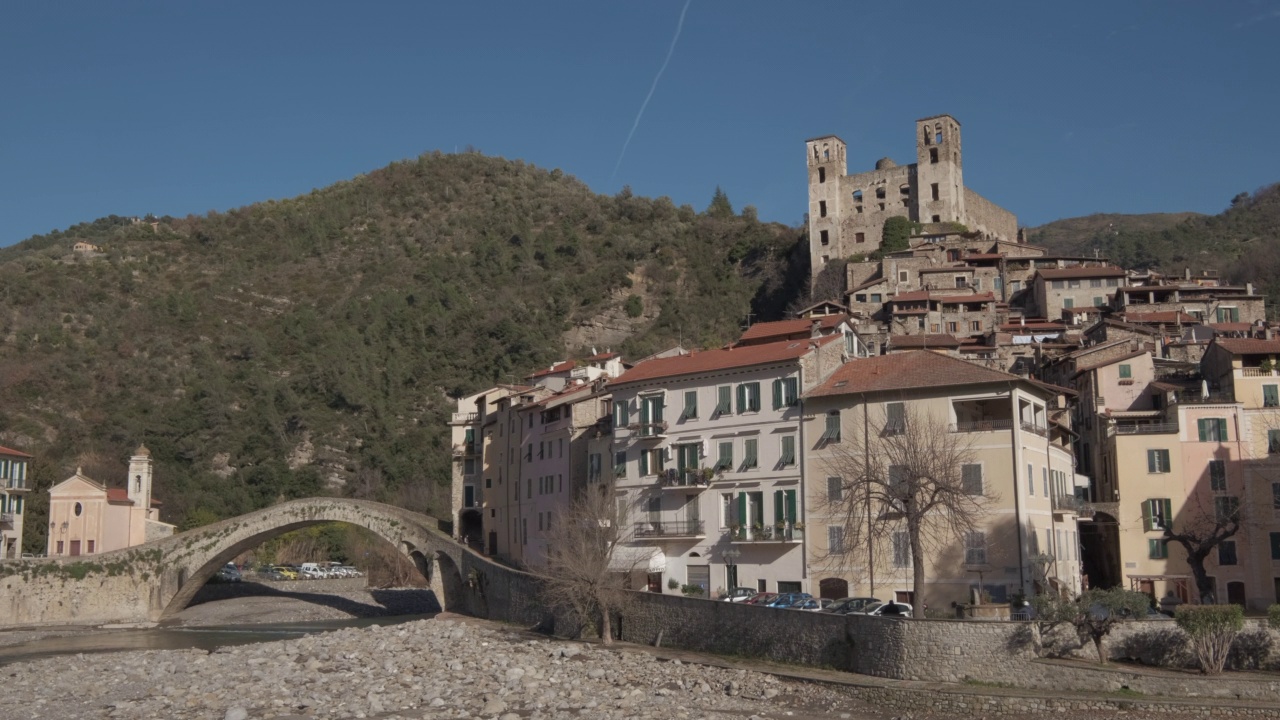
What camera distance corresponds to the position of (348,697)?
3806 cm

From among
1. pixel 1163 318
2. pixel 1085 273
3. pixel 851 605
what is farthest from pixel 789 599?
pixel 1085 273

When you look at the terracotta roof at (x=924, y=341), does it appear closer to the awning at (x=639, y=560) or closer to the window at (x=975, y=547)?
the awning at (x=639, y=560)

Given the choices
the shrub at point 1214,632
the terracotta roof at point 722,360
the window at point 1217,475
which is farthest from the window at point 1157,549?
the shrub at point 1214,632

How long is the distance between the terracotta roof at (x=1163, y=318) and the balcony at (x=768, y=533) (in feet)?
121

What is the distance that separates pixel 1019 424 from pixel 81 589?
166 ft

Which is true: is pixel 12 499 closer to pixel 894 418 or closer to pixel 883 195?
pixel 894 418

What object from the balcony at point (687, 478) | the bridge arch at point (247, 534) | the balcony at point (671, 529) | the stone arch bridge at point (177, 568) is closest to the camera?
the balcony at point (687, 478)

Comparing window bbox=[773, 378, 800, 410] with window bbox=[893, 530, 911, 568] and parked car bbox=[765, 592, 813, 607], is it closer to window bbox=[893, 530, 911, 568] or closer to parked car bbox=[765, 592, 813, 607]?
window bbox=[893, 530, 911, 568]

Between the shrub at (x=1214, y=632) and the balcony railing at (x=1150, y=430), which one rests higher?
the balcony railing at (x=1150, y=430)

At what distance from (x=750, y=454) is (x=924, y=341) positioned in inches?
1082

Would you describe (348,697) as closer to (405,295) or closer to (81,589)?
(81,589)

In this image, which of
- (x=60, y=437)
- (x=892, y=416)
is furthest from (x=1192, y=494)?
(x=60, y=437)

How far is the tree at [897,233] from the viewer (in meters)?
99.5

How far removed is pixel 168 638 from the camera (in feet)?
198
